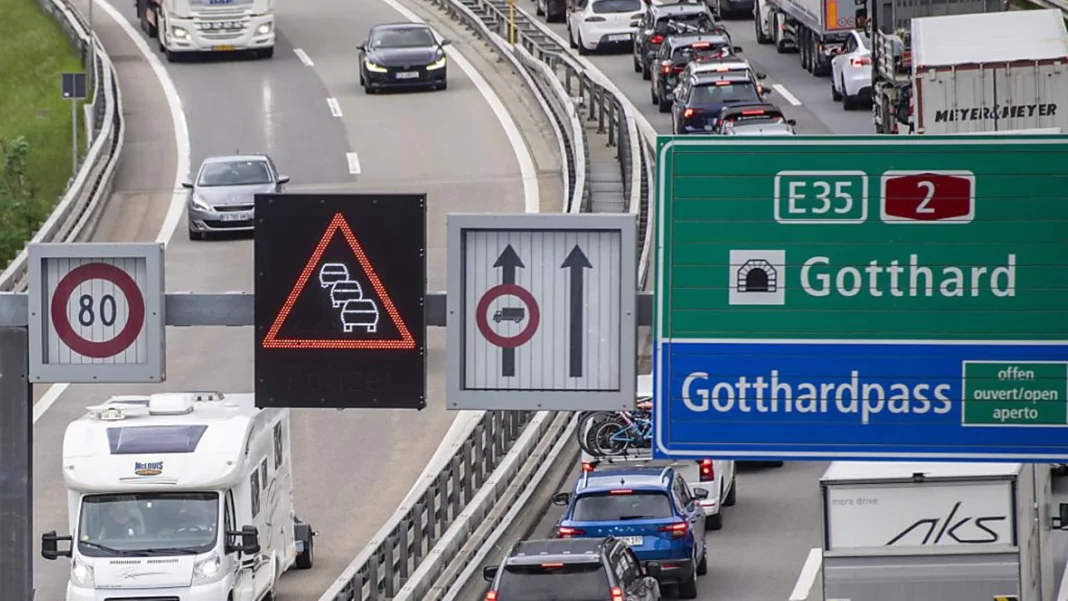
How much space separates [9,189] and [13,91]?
38.6 ft

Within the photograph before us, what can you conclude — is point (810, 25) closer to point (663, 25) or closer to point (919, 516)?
point (663, 25)

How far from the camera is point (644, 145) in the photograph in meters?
46.3

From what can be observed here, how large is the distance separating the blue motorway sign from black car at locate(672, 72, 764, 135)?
35350 millimetres

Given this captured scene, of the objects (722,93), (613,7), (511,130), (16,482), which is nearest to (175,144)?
(511,130)

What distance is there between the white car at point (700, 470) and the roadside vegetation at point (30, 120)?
24232mm

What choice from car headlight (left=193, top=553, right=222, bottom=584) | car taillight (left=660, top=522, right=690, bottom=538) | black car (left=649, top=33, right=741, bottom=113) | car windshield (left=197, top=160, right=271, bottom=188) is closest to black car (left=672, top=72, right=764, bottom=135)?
black car (left=649, top=33, right=741, bottom=113)

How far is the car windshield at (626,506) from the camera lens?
26.2 m

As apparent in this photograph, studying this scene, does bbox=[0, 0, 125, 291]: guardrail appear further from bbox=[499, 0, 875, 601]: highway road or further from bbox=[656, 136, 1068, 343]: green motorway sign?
bbox=[656, 136, 1068, 343]: green motorway sign

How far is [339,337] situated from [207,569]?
1068cm

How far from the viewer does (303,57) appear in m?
62.4

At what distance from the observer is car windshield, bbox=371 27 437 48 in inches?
2181

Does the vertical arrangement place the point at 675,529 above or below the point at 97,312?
below

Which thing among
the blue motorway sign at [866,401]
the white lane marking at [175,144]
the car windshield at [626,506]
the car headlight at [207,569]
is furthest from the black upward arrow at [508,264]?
the white lane marking at [175,144]

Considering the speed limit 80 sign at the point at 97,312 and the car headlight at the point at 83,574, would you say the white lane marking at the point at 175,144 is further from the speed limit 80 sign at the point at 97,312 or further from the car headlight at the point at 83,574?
the speed limit 80 sign at the point at 97,312
